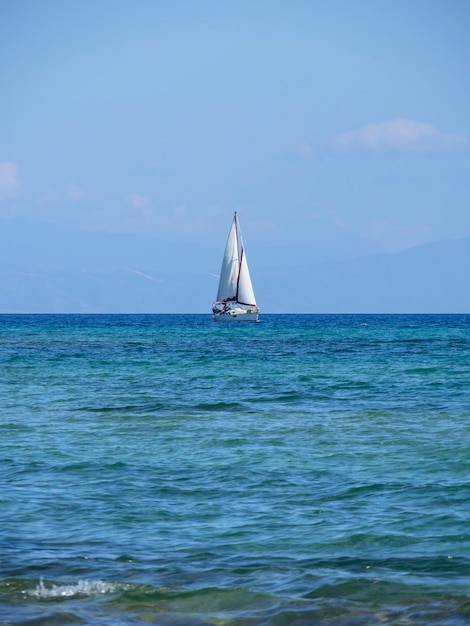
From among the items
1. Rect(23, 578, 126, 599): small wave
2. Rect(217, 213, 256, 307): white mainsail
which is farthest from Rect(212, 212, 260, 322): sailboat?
Rect(23, 578, 126, 599): small wave

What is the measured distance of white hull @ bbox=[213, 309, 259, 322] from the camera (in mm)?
137250

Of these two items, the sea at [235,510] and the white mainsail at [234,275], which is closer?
the sea at [235,510]

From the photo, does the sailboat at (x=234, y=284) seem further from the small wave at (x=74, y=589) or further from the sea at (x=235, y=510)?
the small wave at (x=74, y=589)

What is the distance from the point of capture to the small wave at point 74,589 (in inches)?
422

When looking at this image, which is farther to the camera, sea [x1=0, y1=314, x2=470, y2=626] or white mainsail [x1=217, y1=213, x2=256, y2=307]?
white mainsail [x1=217, y1=213, x2=256, y2=307]

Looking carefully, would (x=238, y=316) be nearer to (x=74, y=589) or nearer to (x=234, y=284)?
(x=234, y=284)

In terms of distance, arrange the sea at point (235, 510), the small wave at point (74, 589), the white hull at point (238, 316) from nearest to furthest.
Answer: the sea at point (235, 510)
the small wave at point (74, 589)
the white hull at point (238, 316)

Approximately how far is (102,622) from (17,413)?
18.6 metres

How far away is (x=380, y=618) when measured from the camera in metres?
9.91

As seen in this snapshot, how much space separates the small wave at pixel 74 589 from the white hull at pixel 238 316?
126m

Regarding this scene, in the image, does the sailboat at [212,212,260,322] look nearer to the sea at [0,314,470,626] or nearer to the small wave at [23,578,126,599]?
the sea at [0,314,470,626]

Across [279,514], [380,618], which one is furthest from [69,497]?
[380,618]

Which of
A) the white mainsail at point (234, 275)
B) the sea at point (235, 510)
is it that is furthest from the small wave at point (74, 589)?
the white mainsail at point (234, 275)

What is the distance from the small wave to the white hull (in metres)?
126
